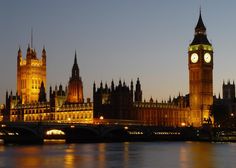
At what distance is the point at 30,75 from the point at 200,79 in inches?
2411

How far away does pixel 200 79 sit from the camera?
145 meters

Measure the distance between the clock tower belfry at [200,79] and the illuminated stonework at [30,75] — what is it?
179 ft

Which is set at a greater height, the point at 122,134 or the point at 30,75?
the point at 30,75

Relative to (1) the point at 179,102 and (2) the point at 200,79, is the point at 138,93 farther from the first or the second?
(2) the point at 200,79

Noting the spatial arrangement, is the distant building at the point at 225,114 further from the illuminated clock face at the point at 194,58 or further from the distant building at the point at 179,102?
the illuminated clock face at the point at 194,58

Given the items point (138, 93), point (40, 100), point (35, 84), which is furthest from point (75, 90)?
point (35, 84)

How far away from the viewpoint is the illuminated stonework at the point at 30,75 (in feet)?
606

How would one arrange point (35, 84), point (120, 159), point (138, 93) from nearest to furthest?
point (120, 159), point (138, 93), point (35, 84)

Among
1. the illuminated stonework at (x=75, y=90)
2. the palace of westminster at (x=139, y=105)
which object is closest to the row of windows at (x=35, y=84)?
the palace of westminster at (x=139, y=105)

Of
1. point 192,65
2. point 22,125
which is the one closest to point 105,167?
point 22,125

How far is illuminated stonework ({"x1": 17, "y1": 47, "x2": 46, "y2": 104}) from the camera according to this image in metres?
185

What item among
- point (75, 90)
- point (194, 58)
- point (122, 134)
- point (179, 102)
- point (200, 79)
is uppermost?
point (194, 58)

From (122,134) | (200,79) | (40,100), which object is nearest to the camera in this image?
(122,134)

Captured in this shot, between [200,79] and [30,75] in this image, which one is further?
[30,75]
